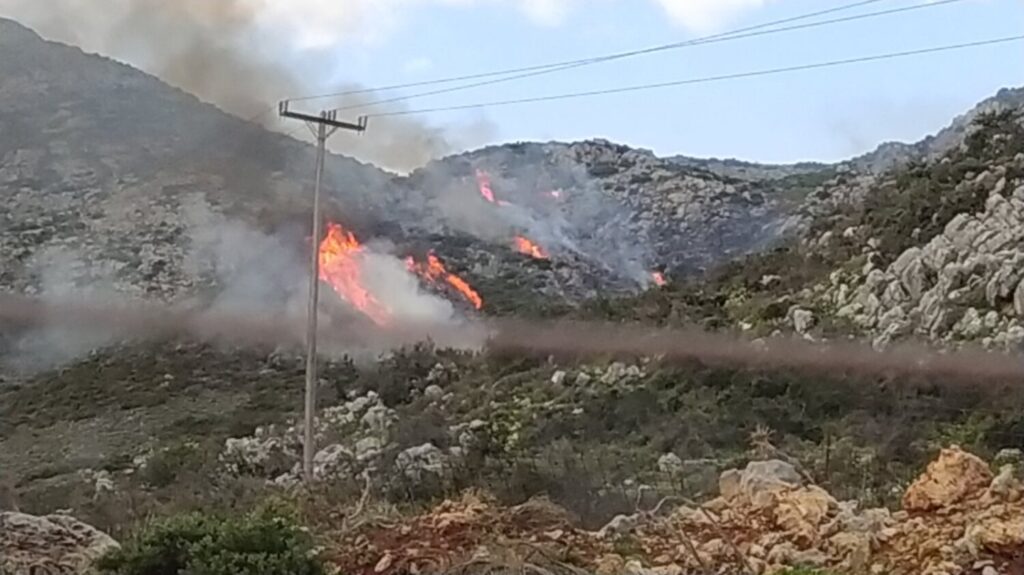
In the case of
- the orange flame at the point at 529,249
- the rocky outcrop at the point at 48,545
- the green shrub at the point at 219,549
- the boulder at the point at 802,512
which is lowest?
the rocky outcrop at the point at 48,545

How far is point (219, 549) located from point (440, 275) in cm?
1394

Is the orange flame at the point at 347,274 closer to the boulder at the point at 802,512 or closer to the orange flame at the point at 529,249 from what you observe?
the orange flame at the point at 529,249

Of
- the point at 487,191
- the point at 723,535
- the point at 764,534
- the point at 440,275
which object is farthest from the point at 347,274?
the point at 764,534

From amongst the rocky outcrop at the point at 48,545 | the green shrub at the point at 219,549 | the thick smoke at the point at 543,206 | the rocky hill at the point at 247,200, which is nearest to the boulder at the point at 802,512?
the green shrub at the point at 219,549

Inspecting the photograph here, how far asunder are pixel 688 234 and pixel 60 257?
1045 cm

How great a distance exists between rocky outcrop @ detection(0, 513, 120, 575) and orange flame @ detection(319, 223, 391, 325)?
8.58 m

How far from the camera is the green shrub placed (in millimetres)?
6922

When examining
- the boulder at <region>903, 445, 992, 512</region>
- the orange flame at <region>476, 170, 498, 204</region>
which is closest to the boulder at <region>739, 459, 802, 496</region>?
the boulder at <region>903, 445, 992, 512</region>

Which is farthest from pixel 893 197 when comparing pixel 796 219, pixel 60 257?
pixel 60 257

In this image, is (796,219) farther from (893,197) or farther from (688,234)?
(893,197)

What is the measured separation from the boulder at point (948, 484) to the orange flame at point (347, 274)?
33.1ft

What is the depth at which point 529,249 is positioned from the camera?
23656mm

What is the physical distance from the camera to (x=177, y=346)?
53.5 ft

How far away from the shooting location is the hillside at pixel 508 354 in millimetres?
9117
